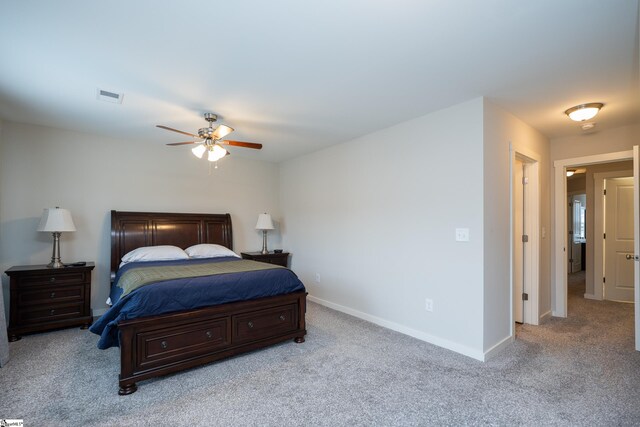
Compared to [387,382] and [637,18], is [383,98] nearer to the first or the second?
[637,18]

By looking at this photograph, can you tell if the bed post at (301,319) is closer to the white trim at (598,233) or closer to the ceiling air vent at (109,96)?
the ceiling air vent at (109,96)

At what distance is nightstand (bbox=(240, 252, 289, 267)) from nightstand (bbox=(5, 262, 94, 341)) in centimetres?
208

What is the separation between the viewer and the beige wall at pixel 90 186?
12.0 ft

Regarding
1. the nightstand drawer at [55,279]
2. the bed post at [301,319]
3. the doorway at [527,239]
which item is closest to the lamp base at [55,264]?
the nightstand drawer at [55,279]

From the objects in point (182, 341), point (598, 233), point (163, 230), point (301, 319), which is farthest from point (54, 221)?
point (598, 233)

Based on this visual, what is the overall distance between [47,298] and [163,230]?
147cm

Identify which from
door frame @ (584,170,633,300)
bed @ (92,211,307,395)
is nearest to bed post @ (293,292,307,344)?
bed @ (92,211,307,395)

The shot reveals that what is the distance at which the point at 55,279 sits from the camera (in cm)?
348

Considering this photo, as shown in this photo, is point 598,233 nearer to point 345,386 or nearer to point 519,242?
point 519,242

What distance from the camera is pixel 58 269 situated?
3.48m

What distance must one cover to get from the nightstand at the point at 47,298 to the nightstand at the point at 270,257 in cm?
208

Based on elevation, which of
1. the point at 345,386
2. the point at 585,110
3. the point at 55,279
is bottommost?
the point at 345,386

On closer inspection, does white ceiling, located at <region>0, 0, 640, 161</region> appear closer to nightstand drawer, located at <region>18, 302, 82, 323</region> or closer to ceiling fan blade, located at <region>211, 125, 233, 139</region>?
ceiling fan blade, located at <region>211, 125, 233, 139</region>

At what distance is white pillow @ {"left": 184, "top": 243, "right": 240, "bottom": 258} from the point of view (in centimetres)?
427
